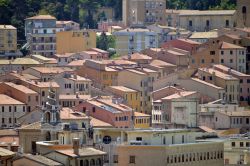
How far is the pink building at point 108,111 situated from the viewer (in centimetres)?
10725

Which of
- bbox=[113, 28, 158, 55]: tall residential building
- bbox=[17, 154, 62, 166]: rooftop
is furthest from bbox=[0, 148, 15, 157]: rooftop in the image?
bbox=[113, 28, 158, 55]: tall residential building

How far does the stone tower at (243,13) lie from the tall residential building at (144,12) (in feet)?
51.1

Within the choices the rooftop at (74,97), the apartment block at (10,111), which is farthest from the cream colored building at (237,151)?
the rooftop at (74,97)

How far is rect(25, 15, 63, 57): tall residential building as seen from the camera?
140 meters

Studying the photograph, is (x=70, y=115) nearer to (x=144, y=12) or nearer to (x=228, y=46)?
(x=228, y=46)

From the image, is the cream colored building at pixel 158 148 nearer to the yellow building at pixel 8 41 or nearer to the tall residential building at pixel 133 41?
the yellow building at pixel 8 41

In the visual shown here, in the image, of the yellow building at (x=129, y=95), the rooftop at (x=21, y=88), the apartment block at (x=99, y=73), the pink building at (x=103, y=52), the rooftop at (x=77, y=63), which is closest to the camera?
the rooftop at (x=21, y=88)

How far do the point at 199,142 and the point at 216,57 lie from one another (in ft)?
118

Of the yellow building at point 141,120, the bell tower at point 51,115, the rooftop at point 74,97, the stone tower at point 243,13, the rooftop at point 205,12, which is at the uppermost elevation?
the stone tower at point 243,13

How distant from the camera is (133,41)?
143 meters

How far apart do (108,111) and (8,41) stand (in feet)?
101

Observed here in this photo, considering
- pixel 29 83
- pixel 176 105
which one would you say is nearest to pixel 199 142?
pixel 176 105

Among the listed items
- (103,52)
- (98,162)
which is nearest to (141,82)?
(103,52)

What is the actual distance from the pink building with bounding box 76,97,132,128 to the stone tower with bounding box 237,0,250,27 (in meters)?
24.6
